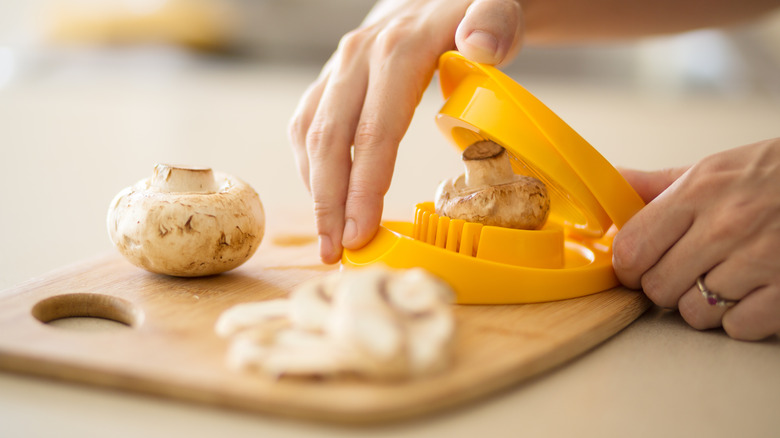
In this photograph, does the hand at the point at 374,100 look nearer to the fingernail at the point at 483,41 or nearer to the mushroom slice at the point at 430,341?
the fingernail at the point at 483,41

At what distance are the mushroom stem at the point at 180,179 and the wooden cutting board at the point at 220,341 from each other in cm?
16

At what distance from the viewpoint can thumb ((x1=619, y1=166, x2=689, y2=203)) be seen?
1379 millimetres

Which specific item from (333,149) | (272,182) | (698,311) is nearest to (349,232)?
(333,149)

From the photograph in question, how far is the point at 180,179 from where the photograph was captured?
124 centimetres

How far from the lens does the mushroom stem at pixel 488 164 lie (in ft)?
4.11

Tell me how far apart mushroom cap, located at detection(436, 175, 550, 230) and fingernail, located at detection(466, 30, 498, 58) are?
0.24 meters

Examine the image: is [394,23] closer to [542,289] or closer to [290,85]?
[542,289]

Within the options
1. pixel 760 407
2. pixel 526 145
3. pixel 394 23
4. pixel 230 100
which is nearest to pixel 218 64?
pixel 230 100

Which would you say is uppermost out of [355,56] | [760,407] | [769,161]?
[355,56]

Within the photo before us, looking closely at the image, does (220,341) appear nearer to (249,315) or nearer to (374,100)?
(249,315)

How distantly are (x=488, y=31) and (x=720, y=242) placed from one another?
1.75 ft

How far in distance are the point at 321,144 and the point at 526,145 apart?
1.31ft

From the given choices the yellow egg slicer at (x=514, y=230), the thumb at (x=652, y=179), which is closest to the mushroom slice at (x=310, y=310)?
the yellow egg slicer at (x=514, y=230)

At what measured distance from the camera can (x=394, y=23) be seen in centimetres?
145
